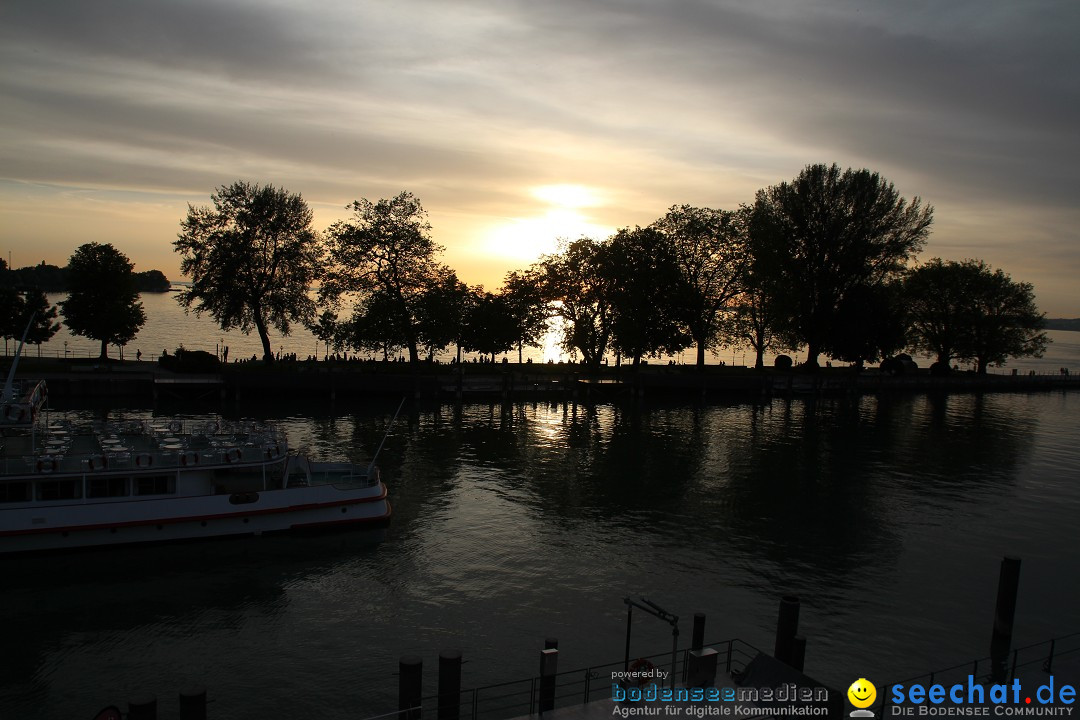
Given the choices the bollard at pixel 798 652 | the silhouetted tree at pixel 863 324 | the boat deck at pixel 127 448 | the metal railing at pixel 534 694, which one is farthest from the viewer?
Result: the silhouetted tree at pixel 863 324

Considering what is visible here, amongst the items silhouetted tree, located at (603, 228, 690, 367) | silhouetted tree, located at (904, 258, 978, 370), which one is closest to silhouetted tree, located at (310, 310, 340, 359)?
silhouetted tree, located at (603, 228, 690, 367)

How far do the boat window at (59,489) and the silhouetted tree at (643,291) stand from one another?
73010 millimetres

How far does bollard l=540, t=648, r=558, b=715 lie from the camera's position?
670 inches

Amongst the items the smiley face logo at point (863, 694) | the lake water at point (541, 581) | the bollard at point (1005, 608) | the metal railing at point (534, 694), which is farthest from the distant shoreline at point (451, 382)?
the smiley face logo at point (863, 694)

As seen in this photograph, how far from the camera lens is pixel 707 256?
346 feet

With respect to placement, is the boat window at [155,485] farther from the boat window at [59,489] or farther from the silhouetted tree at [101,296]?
the silhouetted tree at [101,296]

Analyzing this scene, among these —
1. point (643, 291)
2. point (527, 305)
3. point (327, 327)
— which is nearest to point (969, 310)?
point (643, 291)

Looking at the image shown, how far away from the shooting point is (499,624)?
24750mm

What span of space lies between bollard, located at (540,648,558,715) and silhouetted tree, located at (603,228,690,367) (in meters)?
80.4

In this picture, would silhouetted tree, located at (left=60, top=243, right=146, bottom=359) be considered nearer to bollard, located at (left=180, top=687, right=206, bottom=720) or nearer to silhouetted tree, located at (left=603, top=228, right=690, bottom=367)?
silhouetted tree, located at (left=603, top=228, right=690, bottom=367)

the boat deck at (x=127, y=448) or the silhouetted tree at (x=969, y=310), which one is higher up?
the silhouetted tree at (x=969, y=310)

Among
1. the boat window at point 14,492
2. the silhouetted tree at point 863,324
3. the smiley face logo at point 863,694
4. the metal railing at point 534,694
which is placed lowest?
the metal railing at point 534,694

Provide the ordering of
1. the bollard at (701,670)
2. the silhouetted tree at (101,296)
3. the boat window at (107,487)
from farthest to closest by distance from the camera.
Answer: the silhouetted tree at (101,296)
the boat window at (107,487)
the bollard at (701,670)

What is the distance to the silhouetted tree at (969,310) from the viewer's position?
132m
